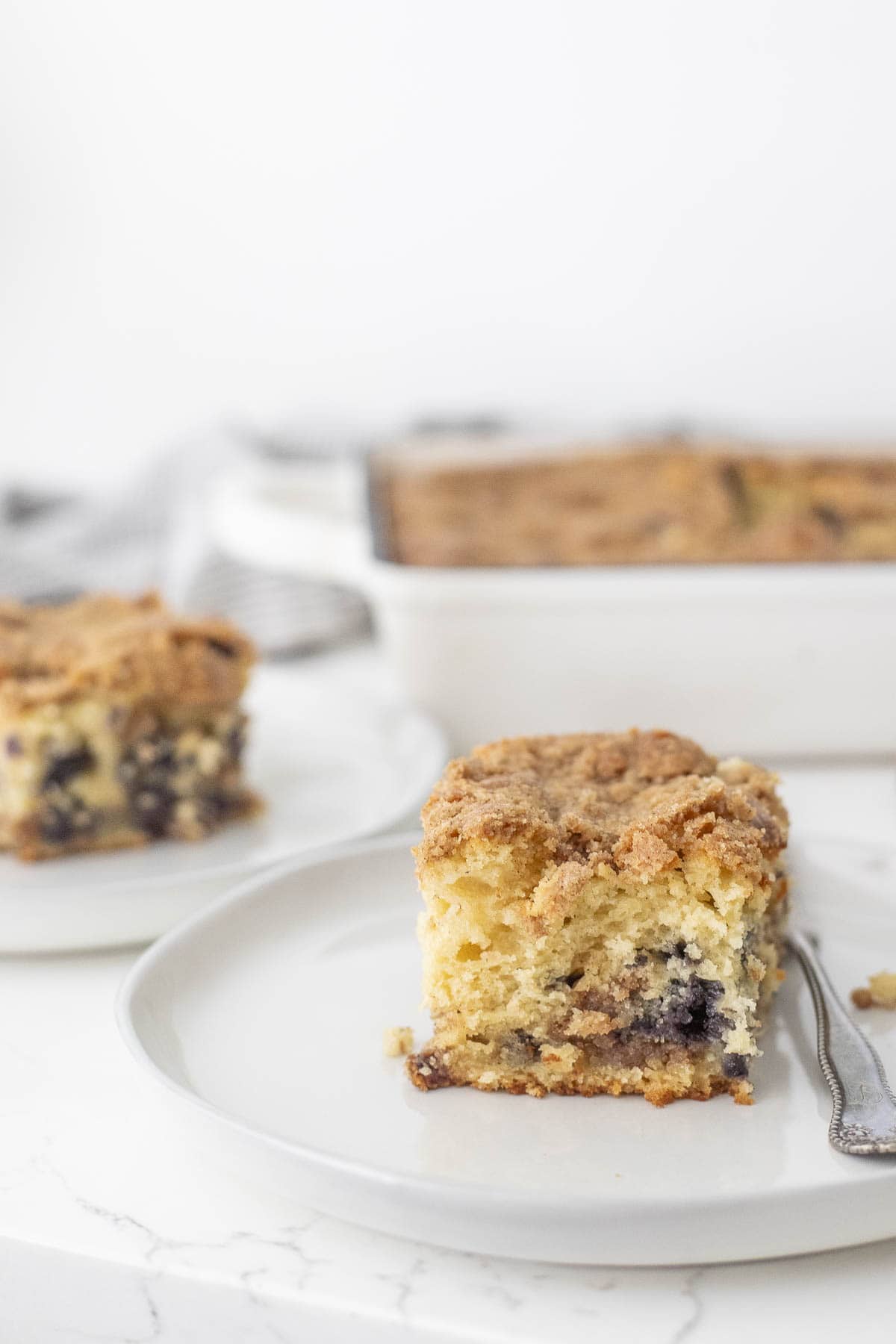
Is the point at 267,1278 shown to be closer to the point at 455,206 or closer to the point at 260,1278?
the point at 260,1278

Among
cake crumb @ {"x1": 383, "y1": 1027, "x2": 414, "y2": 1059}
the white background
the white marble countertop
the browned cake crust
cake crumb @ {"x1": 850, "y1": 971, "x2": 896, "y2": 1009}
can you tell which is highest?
the white background

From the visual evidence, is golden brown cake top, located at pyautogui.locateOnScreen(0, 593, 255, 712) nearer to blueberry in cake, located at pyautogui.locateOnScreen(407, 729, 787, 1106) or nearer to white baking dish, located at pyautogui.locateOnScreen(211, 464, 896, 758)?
white baking dish, located at pyautogui.locateOnScreen(211, 464, 896, 758)

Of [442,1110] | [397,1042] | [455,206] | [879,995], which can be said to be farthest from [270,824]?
[455,206]

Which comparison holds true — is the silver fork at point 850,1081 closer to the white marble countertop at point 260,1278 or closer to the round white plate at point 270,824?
the white marble countertop at point 260,1278

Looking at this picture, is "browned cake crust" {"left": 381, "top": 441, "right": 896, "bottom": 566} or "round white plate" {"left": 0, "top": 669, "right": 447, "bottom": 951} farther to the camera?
"browned cake crust" {"left": 381, "top": 441, "right": 896, "bottom": 566}

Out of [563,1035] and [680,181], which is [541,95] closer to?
[680,181]

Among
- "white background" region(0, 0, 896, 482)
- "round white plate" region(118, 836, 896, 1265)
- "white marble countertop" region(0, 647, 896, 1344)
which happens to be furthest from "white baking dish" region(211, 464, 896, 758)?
"white background" region(0, 0, 896, 482)
